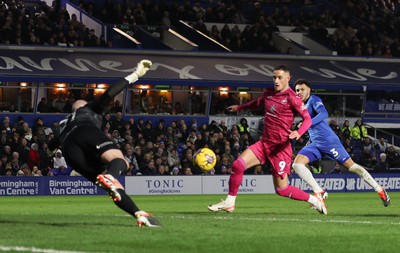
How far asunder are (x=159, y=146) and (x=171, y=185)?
1.95 metres

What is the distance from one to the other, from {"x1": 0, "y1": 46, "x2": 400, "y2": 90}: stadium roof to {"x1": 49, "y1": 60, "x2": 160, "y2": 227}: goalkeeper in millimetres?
27971

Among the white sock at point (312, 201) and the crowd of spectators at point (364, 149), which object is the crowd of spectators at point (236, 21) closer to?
the crowd of spectators at point (364, 149)

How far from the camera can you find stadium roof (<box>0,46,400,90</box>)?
41.9m

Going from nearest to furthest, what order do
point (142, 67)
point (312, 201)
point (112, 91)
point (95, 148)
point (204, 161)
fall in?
1. point (95, 148)
2. point (112, 91)
3. point (142, 67)
4. point (312, 201)
5. point (204, 161)

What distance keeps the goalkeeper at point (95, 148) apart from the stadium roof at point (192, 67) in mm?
27971

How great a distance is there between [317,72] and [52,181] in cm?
1804

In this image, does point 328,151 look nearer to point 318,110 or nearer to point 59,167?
point 318,110

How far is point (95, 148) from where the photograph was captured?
517 inches

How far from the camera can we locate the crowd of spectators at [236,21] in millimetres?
41938

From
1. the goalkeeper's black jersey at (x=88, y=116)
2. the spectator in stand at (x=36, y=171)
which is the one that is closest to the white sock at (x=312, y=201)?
the goalkeeper's black jersey at (x=88, y=116)

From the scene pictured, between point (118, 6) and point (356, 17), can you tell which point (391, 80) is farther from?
point (118, 6)

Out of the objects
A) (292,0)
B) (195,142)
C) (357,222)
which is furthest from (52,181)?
(292,0)

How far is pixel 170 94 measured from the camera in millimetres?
45125

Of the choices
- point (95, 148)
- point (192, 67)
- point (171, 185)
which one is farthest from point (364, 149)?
point (95, 148)
